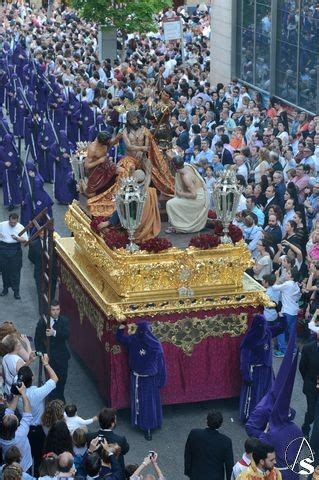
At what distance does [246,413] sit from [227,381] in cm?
60

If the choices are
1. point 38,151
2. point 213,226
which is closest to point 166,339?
point 213,226

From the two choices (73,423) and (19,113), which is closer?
(73,423)

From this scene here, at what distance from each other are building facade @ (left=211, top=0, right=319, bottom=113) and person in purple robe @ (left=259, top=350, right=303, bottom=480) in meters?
16.7

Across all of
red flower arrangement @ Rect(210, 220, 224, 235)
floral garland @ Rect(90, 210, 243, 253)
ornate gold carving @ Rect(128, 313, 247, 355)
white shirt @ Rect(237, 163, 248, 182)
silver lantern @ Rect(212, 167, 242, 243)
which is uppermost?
silver lantern @ Rect(212, 167, 242, 243)

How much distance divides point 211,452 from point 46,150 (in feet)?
47.5

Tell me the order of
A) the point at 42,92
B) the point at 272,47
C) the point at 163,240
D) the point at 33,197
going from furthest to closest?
the point at 42,92 → the point at 272,47 → the point at 33,197 → the point at 163,240

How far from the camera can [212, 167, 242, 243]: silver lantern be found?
14.9m

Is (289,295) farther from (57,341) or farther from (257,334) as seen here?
(57,341)

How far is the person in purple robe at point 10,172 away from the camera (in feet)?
78.2

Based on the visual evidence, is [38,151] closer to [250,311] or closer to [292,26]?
[292,26]

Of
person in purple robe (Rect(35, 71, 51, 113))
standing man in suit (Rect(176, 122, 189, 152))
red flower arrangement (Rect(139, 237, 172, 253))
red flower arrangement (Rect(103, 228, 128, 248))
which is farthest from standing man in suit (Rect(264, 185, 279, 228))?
person in purple robe (Rect(35, 71, 51, 113))

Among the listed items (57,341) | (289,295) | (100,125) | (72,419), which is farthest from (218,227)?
(100,125)

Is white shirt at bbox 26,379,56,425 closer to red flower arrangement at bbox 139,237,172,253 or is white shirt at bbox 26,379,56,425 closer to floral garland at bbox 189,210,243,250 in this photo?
red flower arrangement at bbox 139,237,172,253

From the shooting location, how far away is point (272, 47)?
3044cm
